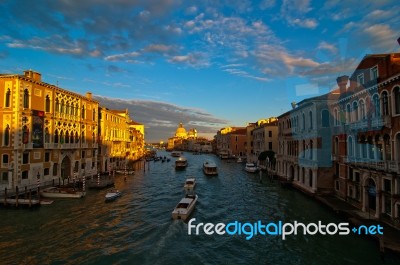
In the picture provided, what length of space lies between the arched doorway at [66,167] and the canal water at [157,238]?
990cm

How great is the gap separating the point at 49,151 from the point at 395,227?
32.8 meters

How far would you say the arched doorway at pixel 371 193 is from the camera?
1921 centimetres

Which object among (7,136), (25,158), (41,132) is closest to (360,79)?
(41,132)

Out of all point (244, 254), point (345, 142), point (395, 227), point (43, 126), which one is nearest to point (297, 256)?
point (244, 254)

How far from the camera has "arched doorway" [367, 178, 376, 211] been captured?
19.2m

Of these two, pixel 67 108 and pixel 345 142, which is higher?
pixel 67 108

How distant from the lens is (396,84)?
16.2 metres

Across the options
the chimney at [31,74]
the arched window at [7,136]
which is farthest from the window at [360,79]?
the arched window at [7,136]

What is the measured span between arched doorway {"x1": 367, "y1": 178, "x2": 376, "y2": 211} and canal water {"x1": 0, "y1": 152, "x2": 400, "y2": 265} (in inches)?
91.2

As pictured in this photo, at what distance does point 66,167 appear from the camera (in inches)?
1427

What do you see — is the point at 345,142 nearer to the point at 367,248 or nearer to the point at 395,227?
the point at 395,227

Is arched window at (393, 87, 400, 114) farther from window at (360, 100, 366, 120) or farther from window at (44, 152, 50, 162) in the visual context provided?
window at (44, 152, 50, 162)

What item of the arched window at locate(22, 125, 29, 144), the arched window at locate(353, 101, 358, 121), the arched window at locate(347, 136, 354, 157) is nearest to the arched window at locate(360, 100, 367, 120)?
the arched window at locate(353, 101, 358, 121)

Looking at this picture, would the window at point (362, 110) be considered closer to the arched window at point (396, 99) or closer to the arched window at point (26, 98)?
the arched window at point (396, 99)
